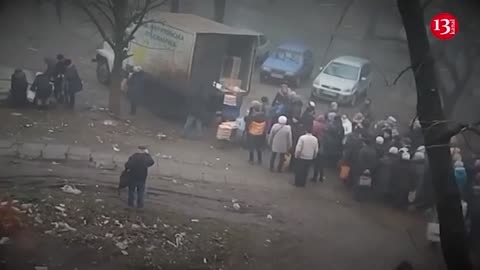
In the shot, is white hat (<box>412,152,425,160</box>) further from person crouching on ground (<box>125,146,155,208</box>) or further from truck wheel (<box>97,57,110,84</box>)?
truck wheel (<box>97,57,110,84</box>)

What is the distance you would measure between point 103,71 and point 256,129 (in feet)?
20.4

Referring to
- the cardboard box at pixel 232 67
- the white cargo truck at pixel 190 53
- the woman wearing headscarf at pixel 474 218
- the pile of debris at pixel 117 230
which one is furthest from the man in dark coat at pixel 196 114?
the woman wearing headscarf at pixel 474 218

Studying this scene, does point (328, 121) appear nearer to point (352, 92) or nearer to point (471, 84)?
point (352, 92)

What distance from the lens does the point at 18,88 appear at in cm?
1477

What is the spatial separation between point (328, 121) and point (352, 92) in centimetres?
654

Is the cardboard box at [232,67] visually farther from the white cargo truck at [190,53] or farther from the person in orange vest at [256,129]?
the person in orange vest at [256,129]

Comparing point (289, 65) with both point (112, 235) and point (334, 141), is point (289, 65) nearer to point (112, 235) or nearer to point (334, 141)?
point (334, 141)

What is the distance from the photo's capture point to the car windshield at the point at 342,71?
21.5 m

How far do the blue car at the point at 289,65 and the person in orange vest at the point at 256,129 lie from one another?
7.97m

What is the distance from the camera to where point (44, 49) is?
21.3m

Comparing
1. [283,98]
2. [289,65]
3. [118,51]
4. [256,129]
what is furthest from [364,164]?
[289,65]

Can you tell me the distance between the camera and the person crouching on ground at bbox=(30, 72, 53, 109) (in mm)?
14688

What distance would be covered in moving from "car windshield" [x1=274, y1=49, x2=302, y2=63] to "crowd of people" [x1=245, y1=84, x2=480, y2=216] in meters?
7.88
